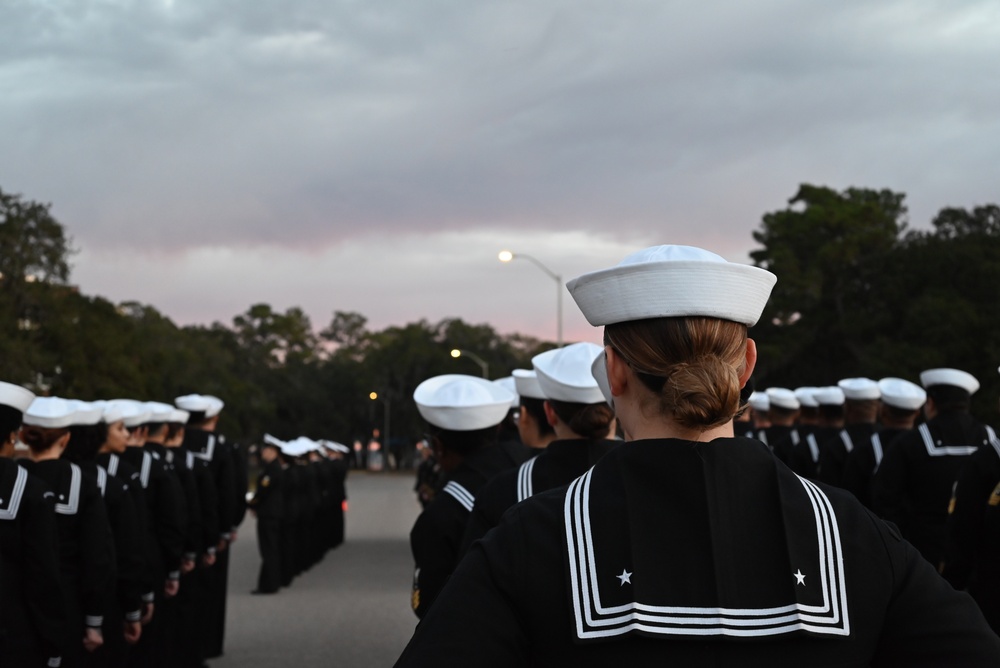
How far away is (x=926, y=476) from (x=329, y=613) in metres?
8.53

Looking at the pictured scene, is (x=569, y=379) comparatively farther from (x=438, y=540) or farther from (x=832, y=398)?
(x=832, y=398)

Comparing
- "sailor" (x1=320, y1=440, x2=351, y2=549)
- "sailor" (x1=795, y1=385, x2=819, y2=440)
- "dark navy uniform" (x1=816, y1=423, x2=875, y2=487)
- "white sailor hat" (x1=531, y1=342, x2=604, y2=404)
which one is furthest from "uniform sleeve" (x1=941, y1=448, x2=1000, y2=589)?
"sailor" (x1=320, y1=440, x2=351, y2=549)

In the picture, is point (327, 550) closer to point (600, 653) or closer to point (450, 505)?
point (450, 505)

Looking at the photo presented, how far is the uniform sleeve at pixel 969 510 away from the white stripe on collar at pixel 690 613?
4452 mm

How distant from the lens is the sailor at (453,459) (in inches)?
182

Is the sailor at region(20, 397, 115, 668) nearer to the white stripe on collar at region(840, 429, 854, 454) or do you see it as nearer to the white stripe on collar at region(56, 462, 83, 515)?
the white stripe on collar at region(56, 462, 83, 515)

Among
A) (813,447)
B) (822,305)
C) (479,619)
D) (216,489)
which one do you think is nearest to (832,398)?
(813,447)

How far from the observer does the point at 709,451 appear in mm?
2043

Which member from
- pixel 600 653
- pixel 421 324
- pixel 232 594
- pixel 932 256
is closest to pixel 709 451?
pixel 600 653

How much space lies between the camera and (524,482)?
13.5 feet

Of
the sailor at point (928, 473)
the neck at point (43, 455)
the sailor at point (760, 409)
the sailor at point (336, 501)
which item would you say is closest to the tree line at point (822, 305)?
the sailor at point (336, 501)

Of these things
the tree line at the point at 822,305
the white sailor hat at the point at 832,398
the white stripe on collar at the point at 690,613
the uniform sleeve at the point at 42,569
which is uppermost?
the tree line at the point at 822,305

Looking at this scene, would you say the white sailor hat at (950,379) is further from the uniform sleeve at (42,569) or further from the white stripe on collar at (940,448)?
the uniform sleeve at (42,569)

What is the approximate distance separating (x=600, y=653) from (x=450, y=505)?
9.19 ft
